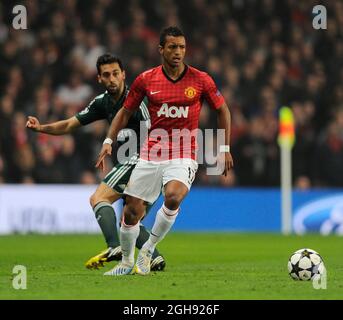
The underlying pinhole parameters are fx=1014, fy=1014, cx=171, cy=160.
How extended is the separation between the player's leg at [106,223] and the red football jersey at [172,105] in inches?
35.5

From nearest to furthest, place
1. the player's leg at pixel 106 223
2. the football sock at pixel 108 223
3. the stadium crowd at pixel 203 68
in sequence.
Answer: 1. the player's leg at pixel 106 223
2. the football sock at pixel 108 223
3. the stadium crowd at pixel 203 68

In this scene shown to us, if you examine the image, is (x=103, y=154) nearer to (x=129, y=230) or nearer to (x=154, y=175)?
(x=154, y=175)

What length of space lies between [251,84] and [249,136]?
145 cm

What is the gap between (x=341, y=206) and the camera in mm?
18594

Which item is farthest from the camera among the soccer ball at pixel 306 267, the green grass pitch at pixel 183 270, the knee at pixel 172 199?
the knee at pixel 172 199

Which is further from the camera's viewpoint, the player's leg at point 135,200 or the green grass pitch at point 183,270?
the player's leg at point 135,200

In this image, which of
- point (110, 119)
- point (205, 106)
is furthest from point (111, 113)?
point (205, 106)

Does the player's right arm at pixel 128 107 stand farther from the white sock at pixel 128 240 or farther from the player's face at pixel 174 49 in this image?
the white sock at pixel 128 240

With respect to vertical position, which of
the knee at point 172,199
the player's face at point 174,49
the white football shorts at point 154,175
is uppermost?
the player's face at point 174,49

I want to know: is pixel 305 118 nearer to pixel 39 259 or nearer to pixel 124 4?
pixel 124 4

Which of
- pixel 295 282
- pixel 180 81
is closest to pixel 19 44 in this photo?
pixel 180 81

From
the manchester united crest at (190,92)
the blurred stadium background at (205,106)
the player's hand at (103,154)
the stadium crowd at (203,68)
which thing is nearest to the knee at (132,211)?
the player's hand at (103,154)

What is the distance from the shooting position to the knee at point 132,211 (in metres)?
9.16

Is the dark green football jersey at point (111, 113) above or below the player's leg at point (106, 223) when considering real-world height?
above
